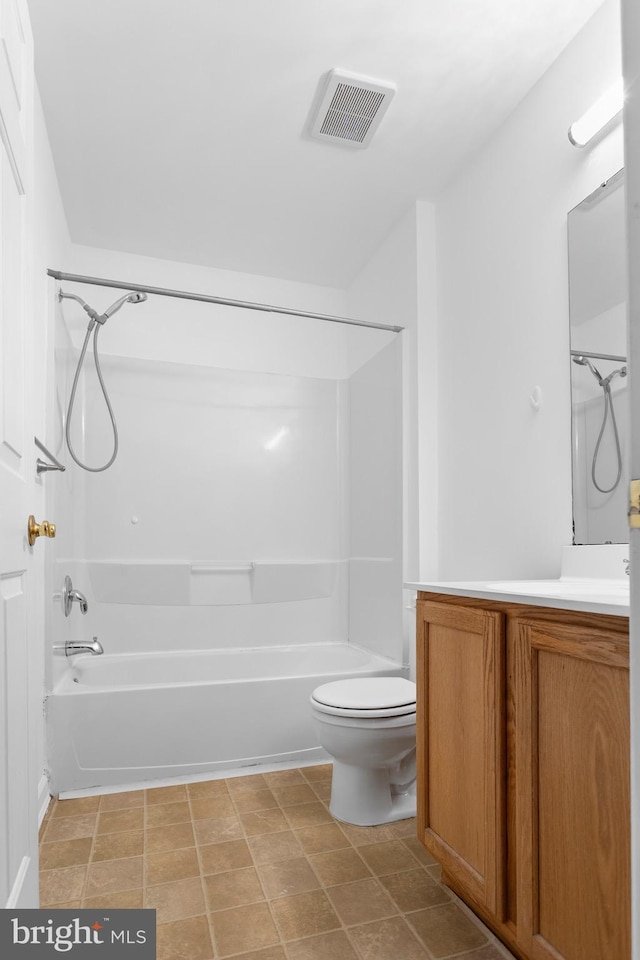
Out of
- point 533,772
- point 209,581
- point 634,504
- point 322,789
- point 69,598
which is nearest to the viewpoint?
point 634,504

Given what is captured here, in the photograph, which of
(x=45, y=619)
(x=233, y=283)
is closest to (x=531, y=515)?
(x=45, y=619)

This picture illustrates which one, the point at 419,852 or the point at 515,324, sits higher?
the point at 515,324

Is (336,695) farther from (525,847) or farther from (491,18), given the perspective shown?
(491,18)

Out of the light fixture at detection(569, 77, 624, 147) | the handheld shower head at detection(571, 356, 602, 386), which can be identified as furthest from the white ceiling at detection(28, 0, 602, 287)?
the handheld shower head at detection(571, 356, 602, 386)

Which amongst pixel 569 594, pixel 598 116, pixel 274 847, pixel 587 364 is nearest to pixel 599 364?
pixel 587 364

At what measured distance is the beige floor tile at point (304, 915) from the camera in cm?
144

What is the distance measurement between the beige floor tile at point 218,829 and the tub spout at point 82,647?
85 cm

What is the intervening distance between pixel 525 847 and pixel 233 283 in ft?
9.90

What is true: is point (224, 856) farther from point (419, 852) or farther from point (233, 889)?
point (419, 852)

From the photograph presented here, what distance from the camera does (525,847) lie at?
1.16 metres

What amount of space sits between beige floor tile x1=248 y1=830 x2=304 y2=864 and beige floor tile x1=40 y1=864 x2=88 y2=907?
18.7 inches

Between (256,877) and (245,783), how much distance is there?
70 cm

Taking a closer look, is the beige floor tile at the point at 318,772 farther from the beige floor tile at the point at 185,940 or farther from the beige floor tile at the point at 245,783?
the beige floor tile at the point at 185,940

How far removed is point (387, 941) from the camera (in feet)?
4.61
